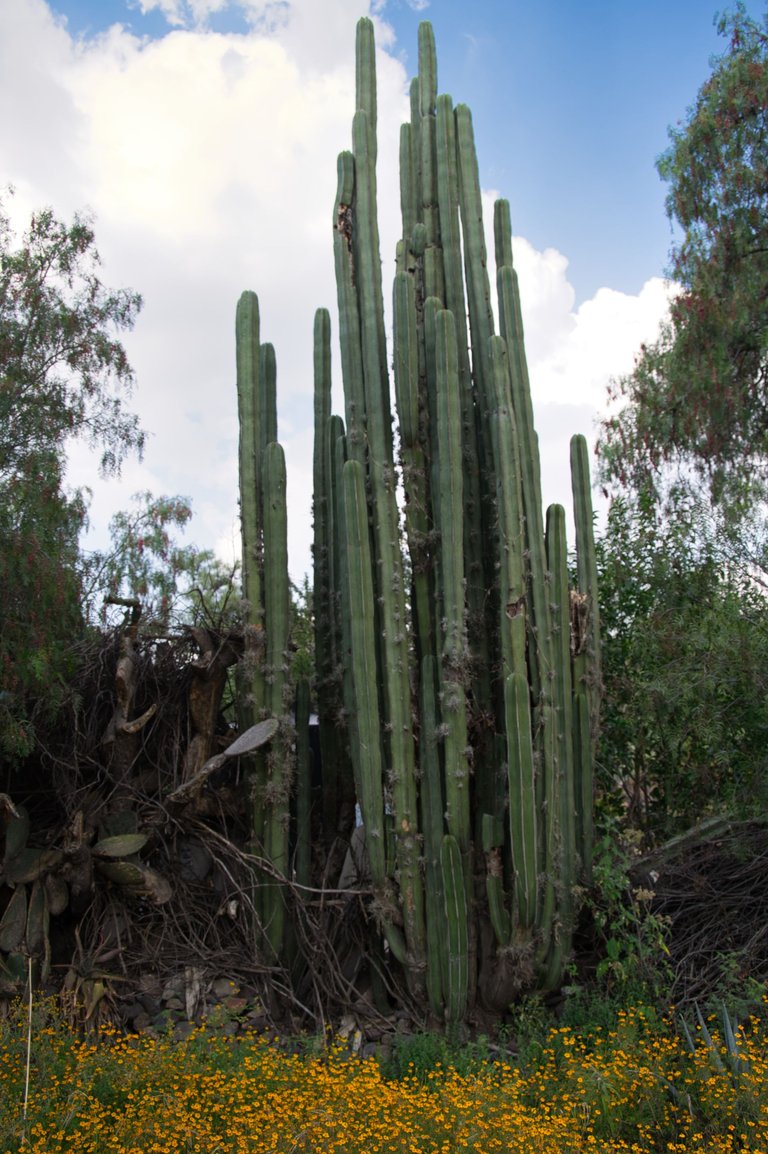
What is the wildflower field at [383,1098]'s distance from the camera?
4.23m

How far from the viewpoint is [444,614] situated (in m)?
6.10

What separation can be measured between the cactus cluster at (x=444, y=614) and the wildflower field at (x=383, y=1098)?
2.72 ft

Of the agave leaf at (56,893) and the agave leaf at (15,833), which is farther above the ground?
the agave leaf at (15,833)

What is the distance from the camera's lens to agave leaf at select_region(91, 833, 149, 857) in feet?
20.6

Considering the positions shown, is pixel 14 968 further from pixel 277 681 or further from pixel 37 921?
pixel 277 681

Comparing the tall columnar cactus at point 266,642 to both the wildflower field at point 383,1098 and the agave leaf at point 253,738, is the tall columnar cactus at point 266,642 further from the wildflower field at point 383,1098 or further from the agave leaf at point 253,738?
the wildflower field at point 383,1098

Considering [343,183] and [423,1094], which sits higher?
[343,183]

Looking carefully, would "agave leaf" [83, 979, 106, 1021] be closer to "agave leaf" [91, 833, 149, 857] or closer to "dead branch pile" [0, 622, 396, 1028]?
"dead branch pile" [0, 622, 396, 1028]

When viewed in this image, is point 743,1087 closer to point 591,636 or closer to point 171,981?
point 591,636

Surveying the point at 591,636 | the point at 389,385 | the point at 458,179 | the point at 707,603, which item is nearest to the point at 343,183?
the point at 458,179

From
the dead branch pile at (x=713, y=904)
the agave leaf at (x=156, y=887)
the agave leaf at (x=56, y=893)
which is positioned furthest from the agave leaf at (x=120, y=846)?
the dead branch pile at (x=713, y=904)

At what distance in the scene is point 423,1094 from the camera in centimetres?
461

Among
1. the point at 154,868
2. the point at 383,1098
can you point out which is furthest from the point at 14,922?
the point at 383,1098

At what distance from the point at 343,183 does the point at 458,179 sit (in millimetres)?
751
